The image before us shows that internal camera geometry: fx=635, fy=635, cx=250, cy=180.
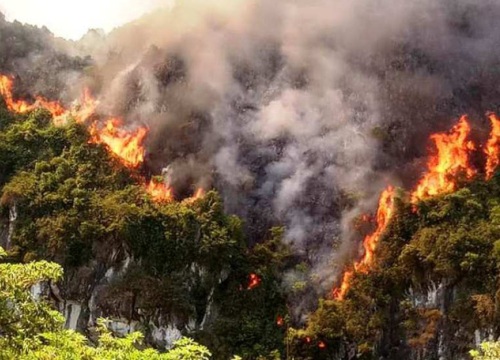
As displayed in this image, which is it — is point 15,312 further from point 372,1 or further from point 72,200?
point 372,1

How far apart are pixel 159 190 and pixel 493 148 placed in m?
25.3

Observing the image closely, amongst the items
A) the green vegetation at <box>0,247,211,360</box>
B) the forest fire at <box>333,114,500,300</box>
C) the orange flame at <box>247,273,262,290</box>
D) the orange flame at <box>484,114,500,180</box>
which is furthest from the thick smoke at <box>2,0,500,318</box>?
the green vegetation at <box>0,247,211,360</box>

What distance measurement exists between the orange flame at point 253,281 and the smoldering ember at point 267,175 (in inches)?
3.3

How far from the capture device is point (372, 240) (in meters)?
42.6

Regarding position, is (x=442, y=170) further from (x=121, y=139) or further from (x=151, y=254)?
(x=121, y=139)

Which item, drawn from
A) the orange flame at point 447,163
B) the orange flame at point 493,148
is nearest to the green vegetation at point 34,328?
the orange flame at point 447,163

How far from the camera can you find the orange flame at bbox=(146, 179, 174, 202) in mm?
46744

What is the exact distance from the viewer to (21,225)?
43.2 metres

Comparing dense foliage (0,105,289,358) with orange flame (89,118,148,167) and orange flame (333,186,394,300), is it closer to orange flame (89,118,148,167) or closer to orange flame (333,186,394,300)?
orange flame (333,186,394,300)

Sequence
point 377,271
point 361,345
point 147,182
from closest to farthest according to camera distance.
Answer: point 361,345 < point 377,271 < point 147,182

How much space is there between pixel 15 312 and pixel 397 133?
43269mm

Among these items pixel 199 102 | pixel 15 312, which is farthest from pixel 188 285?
pixel 15 312

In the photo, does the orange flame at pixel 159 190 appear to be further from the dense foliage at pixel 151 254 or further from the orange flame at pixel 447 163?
the orange flame at pixel 447 163

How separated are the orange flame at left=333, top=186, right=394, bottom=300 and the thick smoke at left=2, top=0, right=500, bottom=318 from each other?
102 centimetres
